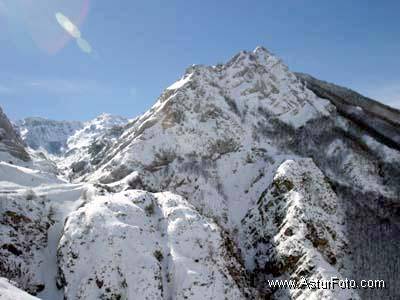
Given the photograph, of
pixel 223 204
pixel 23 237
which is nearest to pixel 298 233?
pixel 223 204

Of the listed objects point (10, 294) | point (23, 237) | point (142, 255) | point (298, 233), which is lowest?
point (10, 294)

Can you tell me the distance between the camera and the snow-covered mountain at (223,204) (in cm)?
4181

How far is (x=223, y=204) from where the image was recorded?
83.4 m

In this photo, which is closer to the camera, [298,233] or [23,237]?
[23,237]

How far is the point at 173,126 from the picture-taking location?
102750 millimetres

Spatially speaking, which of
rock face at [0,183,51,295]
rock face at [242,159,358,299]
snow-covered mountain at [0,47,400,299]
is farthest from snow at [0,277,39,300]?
rock face at [242,159,358,299]

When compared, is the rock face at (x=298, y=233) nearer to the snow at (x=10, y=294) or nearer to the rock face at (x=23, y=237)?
the rock face at (x=23, y=237)

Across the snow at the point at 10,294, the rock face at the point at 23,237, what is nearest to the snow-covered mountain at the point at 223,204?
the rock face at the point at 23,237

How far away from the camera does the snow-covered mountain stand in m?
41.8

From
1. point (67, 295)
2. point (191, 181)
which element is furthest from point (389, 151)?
point (67, 295)

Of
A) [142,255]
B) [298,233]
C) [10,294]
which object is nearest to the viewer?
[10,294]

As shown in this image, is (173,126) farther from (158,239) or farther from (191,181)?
(158,239)

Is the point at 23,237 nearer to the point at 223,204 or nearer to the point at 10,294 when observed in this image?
the point at 10,294

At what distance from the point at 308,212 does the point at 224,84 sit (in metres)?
86.1
